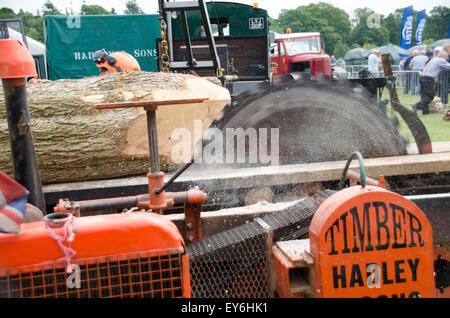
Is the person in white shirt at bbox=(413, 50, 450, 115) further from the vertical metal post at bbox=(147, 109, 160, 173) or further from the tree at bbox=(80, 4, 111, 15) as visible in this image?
the tree at bbox=(80, 4, 111, 15)

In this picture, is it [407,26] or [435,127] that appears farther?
[407,26]

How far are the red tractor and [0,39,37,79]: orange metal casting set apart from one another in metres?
16.1

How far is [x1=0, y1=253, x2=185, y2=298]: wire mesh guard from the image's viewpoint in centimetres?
187

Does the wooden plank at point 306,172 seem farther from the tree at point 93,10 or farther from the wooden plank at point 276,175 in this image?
the tree at point 93,10

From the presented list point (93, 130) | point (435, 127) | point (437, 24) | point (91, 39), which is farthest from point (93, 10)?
point (437, 24)

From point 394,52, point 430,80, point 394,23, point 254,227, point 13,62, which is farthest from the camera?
point 394,23

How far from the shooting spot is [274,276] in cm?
270

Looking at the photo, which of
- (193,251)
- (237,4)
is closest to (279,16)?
(237,4)

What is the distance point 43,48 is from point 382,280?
627 inches

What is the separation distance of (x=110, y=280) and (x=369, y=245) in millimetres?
1230

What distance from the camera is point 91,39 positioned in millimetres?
14703

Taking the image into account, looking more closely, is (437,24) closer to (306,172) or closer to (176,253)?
(306,172)

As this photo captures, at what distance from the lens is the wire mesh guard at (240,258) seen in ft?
9.09
